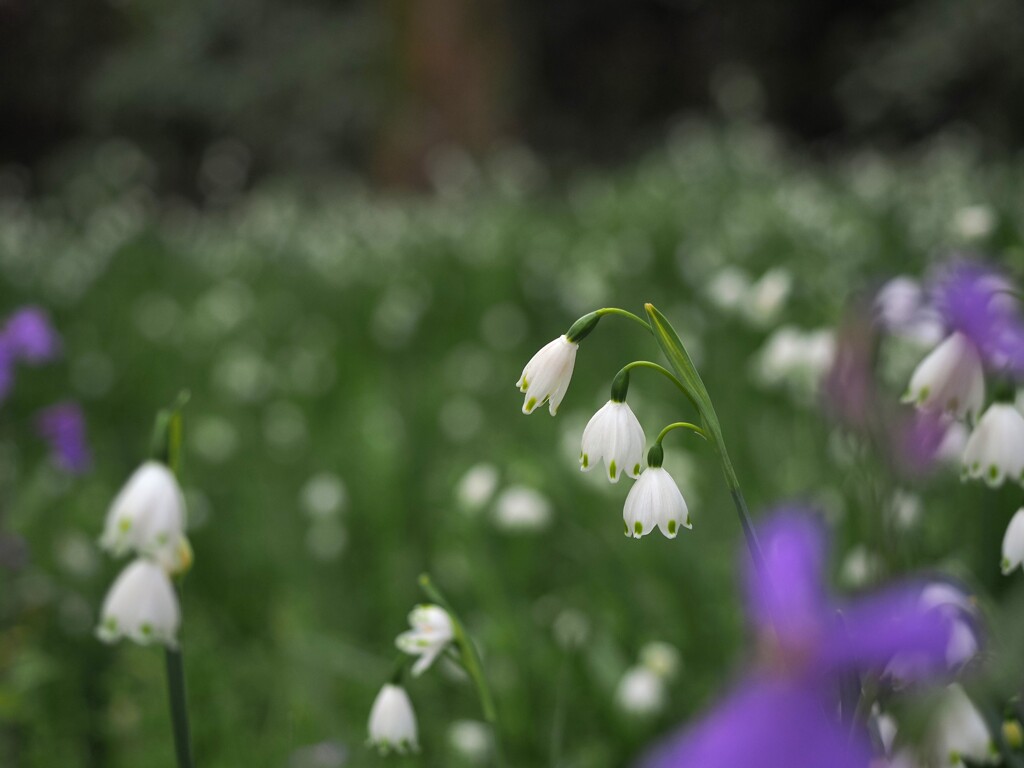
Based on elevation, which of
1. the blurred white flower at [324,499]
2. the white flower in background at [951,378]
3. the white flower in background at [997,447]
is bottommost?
the white flower in background at [997,447]

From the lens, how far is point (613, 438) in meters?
0.92

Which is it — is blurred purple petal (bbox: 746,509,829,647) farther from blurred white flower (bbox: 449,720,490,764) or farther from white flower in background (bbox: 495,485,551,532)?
white flower in background (bbox: 495,485,551,532)

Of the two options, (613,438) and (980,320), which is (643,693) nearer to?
(613,438)

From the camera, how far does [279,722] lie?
85.7 inches

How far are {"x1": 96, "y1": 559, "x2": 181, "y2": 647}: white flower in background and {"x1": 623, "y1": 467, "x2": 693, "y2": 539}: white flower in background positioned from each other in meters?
0.51

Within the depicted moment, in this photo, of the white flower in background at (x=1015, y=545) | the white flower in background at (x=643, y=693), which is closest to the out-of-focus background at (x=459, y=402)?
the white flower in background at (x=643, y=693)

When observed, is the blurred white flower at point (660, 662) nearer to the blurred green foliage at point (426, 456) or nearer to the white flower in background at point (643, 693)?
the white flower in background at point (643, 693)

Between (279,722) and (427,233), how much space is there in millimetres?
4938

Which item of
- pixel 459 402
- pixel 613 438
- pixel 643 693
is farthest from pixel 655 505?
pixel 459 402

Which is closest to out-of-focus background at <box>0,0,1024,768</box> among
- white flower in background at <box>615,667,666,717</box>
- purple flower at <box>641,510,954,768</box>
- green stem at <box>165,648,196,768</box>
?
white flower in background at <box>615,667,666,717</box>

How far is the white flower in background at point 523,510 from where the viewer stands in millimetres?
2211

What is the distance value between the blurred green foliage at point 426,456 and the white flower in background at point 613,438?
0.70ft

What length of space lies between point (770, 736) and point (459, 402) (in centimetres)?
365

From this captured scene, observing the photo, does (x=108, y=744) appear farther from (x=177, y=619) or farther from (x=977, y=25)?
(x=977, y=25)
